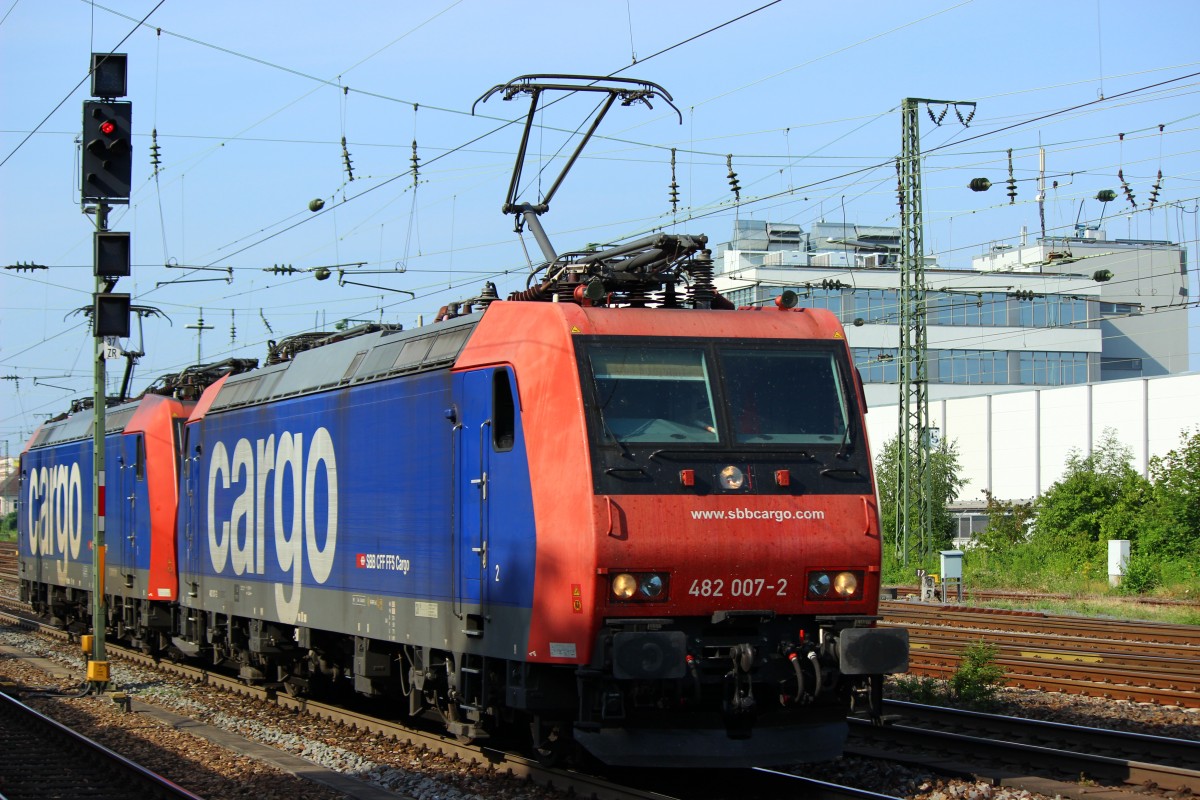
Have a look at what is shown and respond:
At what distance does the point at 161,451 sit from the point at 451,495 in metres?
A: 10.6

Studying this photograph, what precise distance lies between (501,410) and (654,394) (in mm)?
1234

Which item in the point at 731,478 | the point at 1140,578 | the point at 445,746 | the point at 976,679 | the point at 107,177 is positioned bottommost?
the point at 1140,578

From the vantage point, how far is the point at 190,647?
63.6 ft

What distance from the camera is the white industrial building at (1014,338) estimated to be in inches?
1934

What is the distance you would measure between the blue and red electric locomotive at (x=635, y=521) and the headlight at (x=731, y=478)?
0.02 metres

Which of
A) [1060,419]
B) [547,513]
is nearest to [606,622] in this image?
[547,513]

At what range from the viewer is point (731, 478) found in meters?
9.98

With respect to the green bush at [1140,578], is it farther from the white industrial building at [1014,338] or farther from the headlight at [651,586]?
the headlight at [651,586]

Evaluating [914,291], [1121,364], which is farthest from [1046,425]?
[1121,364]

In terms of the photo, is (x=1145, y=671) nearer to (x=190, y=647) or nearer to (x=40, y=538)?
(x=190, y=647)

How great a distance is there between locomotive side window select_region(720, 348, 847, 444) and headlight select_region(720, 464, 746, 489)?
270mm

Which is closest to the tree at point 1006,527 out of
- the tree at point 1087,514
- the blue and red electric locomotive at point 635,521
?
the tree at point 1087,514

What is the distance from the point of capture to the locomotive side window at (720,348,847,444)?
10.3 meters

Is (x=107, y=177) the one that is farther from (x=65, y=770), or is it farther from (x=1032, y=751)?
(x=1032, y=751)
